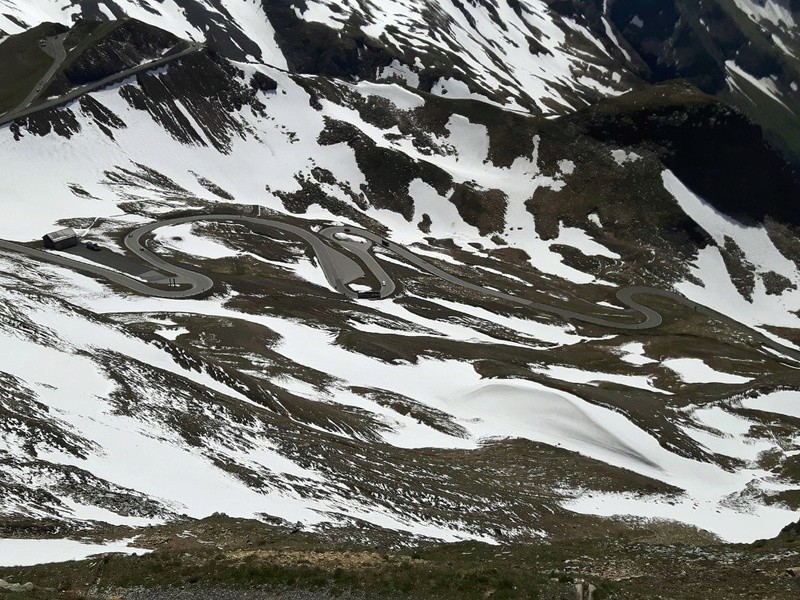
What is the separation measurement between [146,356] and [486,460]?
25586 mm

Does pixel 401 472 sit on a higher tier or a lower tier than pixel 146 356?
lower

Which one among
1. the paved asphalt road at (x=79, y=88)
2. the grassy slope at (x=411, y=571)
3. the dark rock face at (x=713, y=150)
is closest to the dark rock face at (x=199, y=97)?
the paved asphalt road at (x=79, y=88)

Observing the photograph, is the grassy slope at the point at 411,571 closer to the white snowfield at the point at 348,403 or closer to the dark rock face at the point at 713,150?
the white snowfield at the point at 348,403

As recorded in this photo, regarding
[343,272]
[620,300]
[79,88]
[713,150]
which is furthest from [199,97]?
[713,150]

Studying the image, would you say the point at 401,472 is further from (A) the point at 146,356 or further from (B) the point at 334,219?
(B) the point at 334,219

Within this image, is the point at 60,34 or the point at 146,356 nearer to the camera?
the point at 146,356

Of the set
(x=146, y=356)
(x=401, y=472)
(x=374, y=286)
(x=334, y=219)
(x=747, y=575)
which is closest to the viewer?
(x=747, y=575)

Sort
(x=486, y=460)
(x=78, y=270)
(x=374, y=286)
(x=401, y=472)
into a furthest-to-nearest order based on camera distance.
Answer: (x=374, y=286) < (x=78, y=270) < (x=486, y=460) < (x=401, y=472)

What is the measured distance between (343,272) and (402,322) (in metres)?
22.7

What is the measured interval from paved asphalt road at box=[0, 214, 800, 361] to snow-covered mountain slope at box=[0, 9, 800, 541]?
305cm

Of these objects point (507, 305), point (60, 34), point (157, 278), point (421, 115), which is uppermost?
point (60, 34)

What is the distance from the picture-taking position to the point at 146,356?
48.6 m

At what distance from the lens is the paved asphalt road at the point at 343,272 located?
8825 cm

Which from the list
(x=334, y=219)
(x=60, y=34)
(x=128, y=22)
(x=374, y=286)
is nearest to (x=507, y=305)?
(x=374, y=286)
